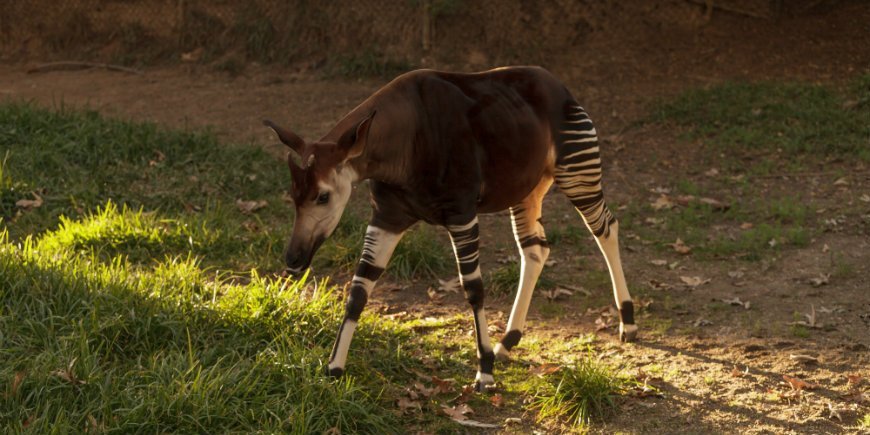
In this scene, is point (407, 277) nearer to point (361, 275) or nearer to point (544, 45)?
point (361, 275)

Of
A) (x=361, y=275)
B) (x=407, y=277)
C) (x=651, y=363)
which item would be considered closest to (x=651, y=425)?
(x=651, y=363)

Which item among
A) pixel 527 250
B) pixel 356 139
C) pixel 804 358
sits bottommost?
pixel 804 358

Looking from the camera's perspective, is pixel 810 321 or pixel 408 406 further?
pixel 810 321

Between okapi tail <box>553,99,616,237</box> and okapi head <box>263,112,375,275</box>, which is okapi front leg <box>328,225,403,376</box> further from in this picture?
okapi tail <box>553,99,616,237</box>

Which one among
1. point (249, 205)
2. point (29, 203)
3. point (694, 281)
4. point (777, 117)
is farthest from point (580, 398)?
point (777, 117)

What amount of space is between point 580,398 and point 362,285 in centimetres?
121

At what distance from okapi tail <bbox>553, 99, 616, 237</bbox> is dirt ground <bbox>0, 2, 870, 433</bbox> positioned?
93 cm

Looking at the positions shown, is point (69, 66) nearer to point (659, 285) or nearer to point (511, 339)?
point (659, 285)

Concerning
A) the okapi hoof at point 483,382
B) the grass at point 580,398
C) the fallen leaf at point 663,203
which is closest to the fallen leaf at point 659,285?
the fallen leaf at point 663,203

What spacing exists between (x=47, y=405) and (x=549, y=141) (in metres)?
2.87

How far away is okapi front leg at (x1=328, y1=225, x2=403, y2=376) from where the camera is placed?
5109mm

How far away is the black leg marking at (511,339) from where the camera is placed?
5859 millimetres

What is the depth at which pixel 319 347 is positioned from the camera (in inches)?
208

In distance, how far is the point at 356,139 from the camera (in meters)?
4.68
